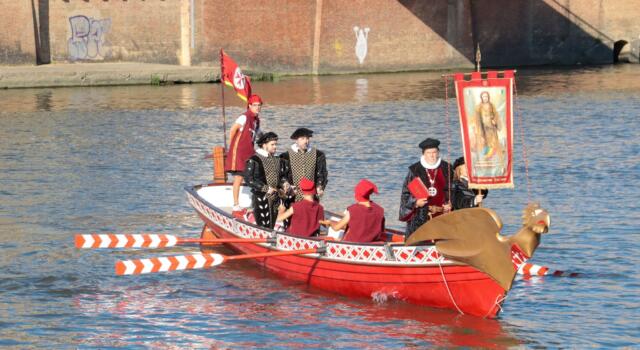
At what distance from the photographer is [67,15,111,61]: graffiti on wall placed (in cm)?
4947

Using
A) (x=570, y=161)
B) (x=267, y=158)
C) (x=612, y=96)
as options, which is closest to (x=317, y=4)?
(x=612, y=96)

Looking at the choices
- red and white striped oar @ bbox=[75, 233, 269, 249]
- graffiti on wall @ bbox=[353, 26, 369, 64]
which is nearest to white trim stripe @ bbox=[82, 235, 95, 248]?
red and white striped oar @ bbox=[75, 233, 269, 249]

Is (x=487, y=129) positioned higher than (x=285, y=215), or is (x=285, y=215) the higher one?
(x=487, y=129)

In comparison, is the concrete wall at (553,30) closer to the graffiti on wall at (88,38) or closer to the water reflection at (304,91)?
the water reflection at (304,91)

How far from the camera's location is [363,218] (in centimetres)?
1555

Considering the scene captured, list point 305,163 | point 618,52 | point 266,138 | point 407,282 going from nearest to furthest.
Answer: point 407,282 < point 305,163 < point 266,138 < point 618,52

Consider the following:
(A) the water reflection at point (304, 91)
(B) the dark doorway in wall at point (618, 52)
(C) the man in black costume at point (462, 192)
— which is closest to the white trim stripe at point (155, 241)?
(C) the man in black costume at point (462, 192)

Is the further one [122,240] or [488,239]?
[122,240]

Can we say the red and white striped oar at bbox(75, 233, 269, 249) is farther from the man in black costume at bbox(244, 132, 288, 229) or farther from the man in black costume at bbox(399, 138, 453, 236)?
the man in black costume at bbox(399, 138, 453, 236)

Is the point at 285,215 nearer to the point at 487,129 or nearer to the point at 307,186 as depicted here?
the point at 307,186

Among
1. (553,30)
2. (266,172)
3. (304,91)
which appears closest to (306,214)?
(266,172)

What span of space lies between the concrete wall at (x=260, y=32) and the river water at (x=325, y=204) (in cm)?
541

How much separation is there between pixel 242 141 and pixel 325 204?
406 cm

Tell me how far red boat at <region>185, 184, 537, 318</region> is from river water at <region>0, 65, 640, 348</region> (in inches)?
7.5
